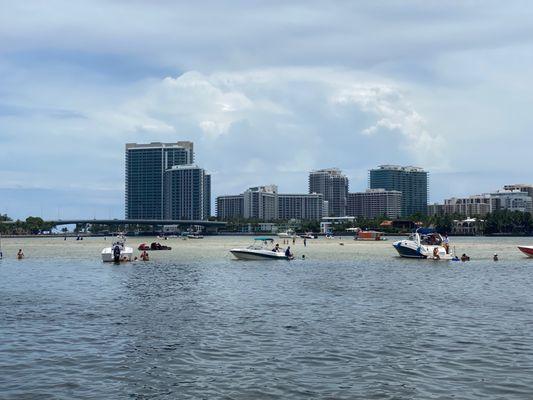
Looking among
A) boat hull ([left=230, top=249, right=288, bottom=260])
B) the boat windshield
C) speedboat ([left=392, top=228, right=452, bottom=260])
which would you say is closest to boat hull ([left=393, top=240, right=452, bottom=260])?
speedboat ([left=392, top=228, right=452, bottom=260])

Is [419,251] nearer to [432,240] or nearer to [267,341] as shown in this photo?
[432,240]

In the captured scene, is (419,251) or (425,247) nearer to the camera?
(425,247)

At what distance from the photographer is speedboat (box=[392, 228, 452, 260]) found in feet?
291

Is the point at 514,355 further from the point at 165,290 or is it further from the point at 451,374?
the point at 165,290

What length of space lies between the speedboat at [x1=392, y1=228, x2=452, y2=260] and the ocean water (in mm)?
33413

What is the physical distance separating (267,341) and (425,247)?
65.2 metres

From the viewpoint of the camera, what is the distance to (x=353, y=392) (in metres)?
20.9

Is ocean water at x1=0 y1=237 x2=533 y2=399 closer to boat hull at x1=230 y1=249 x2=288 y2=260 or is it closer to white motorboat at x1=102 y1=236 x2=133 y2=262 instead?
white motorboat at x1=102 y1=236 x2=133 y2=262

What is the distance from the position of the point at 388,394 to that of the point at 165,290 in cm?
3251

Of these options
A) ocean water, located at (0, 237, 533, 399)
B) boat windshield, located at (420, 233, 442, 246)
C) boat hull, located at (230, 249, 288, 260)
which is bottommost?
ocean water, located at (0, 237, 533, 399)

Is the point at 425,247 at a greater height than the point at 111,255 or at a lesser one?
greater

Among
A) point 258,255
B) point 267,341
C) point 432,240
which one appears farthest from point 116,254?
point 267,341

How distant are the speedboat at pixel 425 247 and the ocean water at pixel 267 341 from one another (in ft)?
110

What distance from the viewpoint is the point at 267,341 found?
2900 centimetres
